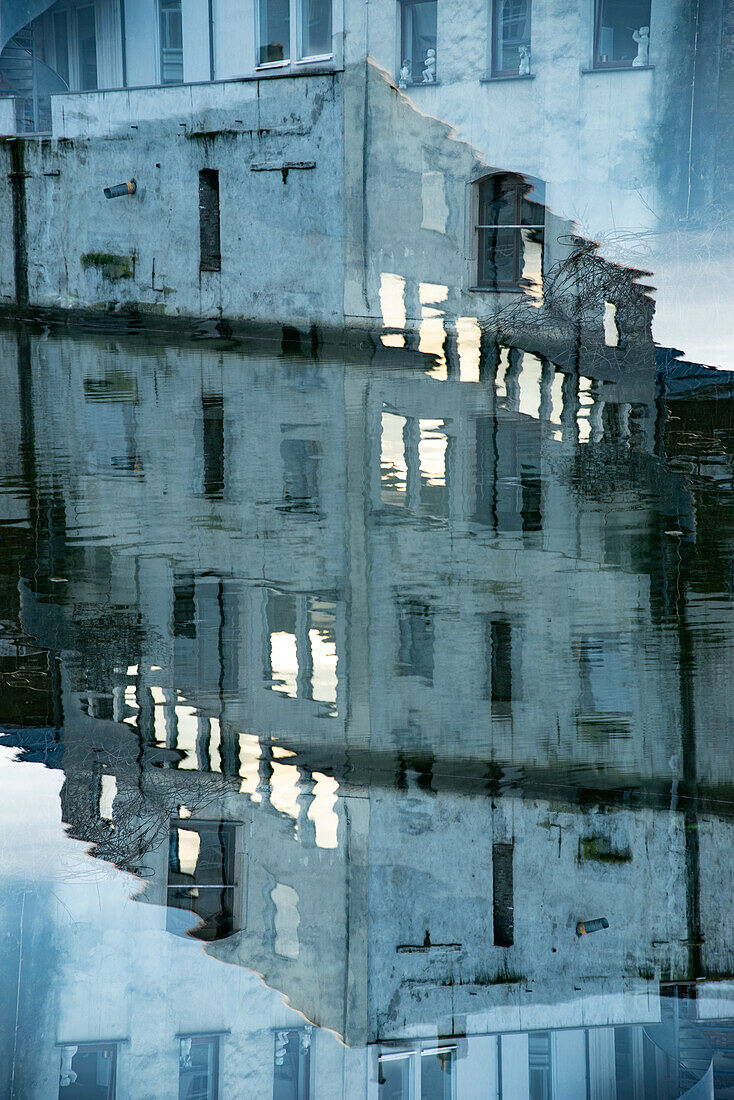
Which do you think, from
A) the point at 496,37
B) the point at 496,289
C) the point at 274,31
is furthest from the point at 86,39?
the point at 496,289

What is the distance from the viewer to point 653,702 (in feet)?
10.6

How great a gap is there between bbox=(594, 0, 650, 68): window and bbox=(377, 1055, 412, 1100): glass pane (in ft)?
11.8

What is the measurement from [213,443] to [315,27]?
5.75 ft

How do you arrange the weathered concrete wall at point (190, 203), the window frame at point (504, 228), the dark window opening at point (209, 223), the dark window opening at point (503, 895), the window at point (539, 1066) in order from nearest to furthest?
the window at point (539, 1066) → the dark window opening at point (503, 895) → the window frame at point (504, 228) → the weathered concrete wall at point (190, 203) → the dark window opening at point (209, 223)

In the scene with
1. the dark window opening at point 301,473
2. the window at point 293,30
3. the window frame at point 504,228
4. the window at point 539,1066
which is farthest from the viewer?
the dark window opening at point 301,473

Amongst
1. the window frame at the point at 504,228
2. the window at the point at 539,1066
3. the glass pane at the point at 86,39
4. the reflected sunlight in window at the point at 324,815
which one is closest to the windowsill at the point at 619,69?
the window frame at the point at 504,228

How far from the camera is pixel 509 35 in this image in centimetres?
329

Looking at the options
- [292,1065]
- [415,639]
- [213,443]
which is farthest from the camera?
[213,443]

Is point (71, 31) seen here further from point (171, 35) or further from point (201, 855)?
point (201, 855)

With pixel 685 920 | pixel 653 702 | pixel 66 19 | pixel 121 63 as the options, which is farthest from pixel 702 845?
pixel 66 19

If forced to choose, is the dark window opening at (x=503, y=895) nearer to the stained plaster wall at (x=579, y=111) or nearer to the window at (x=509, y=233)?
the window at (x=509, y=233)

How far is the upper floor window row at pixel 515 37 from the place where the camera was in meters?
3.15

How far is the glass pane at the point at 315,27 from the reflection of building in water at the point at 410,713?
131 centimetres

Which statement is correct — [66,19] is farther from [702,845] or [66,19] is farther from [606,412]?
[702,845]
